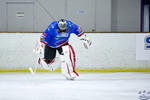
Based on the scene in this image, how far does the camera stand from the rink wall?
6352mm

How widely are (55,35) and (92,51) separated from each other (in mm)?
1529

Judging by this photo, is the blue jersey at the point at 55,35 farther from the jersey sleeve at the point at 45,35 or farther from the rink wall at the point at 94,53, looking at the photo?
the rink wall at the point at 94,53

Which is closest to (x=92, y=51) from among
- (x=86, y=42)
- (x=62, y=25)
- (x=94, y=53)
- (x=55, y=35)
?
(x=94, y=53)

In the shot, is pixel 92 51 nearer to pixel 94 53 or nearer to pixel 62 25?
pixel 94 53

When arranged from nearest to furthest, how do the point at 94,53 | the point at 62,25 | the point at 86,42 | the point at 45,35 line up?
the point at 62,25 < the point at 45,35 < the point at 86,42 < the point at 94,53

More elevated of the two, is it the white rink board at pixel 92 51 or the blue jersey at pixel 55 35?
the blue jersey at pixel 55 35

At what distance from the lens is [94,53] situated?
21.0 ft

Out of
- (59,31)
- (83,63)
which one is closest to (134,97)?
(59,31)

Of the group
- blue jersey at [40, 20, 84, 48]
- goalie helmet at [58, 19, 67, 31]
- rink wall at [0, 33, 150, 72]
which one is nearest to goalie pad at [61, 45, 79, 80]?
blue jersey at [40, 20, 84, 48]

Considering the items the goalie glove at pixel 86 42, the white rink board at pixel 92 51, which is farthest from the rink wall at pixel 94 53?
the goalie glove at pixel 86 42

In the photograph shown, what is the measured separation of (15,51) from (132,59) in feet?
7.84

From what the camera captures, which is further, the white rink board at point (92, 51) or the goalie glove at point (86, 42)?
the white rink board at point (92, 51)

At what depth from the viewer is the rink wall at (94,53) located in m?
6.35

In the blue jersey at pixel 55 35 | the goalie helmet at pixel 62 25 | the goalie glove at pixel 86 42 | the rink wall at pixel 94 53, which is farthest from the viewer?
the rink wall at pixel 94 53
